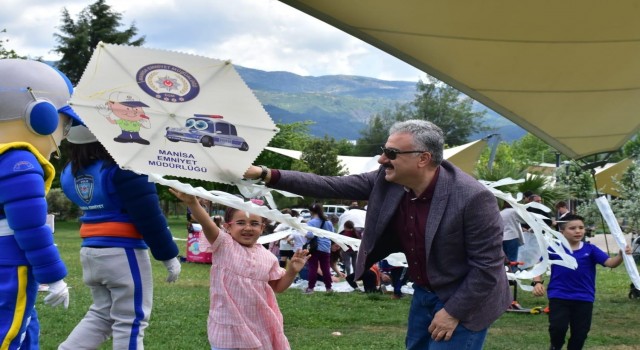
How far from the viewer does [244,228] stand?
16.7 ft

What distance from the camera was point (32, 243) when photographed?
13.4ft

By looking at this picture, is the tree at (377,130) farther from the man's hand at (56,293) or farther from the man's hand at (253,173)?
the man's hand at (253,173)

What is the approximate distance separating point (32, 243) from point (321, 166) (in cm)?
5329

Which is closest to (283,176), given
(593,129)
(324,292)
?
(593,129)

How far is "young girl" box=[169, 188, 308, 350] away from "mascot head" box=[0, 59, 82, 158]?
101cm

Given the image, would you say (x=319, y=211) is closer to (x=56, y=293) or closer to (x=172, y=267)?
(x=172, y=267)

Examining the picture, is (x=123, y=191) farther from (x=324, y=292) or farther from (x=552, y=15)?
(x=324, y=292)

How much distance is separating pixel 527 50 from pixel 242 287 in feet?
15.5

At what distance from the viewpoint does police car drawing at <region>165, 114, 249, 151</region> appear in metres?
3.89

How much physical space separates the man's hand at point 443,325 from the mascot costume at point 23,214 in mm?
1974

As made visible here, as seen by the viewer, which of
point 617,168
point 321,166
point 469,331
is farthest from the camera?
point 321,166

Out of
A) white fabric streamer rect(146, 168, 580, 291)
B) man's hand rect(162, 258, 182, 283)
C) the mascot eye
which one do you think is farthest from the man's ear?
man's hand rect(162, 258, 182, 283)

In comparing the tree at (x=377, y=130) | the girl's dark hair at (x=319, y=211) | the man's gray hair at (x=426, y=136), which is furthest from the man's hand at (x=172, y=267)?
the tree at (x=377, y=130)

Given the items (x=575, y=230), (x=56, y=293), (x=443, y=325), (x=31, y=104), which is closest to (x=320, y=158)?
(x=575, y=230)
